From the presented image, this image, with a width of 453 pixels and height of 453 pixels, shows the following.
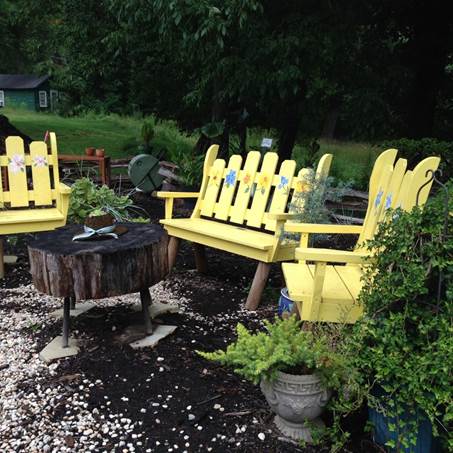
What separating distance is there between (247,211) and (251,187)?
200mm

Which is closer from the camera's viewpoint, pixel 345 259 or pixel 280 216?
pixel 345 259

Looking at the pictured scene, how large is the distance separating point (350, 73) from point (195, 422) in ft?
18.1

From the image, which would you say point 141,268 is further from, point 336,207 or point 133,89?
point 133,89

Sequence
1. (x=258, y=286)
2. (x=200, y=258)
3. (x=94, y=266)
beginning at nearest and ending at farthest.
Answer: (x=94, y=266) → (x=258, y=286) → (x=200, y=258)

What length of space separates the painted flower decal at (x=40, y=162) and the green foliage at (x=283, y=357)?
3.24 metres

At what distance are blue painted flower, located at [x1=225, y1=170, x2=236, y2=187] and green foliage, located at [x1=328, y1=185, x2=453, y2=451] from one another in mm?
2336

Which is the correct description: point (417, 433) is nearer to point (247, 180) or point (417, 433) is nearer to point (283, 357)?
point (283, 357)

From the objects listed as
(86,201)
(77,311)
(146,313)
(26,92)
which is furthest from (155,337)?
(26,92)

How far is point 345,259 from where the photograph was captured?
7.88 feet

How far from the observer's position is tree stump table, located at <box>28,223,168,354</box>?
2.84 m

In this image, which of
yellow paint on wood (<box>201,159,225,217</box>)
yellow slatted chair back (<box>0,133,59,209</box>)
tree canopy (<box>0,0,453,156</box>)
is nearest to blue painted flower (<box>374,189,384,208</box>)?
yellow paint on wood (<box>201,159,225,217</box>)

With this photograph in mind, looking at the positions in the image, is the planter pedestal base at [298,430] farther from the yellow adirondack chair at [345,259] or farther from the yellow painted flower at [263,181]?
the yellow painted flower at [263,181]

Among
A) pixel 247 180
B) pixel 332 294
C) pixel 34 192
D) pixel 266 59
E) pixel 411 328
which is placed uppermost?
pixel 266 59

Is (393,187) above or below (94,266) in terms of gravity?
above
